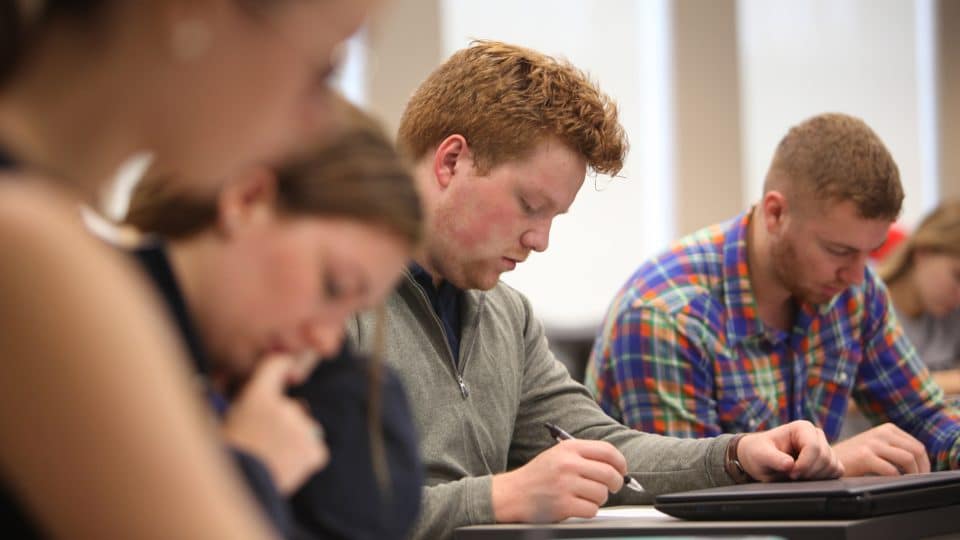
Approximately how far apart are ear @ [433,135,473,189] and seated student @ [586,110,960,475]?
548mm

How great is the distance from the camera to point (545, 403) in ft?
6.54

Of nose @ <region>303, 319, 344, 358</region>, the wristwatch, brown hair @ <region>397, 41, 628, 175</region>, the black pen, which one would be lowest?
the wristwatch

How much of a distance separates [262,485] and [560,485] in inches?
28.6

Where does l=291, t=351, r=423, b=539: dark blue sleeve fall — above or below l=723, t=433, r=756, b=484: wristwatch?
above

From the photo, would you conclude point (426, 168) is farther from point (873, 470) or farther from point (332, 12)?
point (332, 12)

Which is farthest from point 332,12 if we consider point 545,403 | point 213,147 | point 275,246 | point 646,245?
point 646,245

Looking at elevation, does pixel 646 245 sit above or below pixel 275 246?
below

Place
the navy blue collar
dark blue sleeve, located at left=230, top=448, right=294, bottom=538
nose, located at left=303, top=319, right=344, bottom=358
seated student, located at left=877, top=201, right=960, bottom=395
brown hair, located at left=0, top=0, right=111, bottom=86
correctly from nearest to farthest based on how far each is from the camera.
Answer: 1. brown hair, located at left=0, top=0, right=111, bottom=86
2. dark blue sleeve, located at left=230, top=448, right=294, bottom=538
3. nose, located at left=303, top=319, right=344, bottom=358
4. the navy blue collar
5. seated student, located at left=877, top=201, right=960, bottom=395

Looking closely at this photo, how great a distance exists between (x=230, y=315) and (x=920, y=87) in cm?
499

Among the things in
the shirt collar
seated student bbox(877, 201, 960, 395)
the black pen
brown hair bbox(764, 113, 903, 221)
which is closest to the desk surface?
the black pen

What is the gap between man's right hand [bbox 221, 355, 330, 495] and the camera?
0.92 meters

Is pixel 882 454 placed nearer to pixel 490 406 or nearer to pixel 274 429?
pixel 490 406

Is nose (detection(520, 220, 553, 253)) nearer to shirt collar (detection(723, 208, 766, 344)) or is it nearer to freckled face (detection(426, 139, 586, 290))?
freckled face (detection(426, 139, 586, 290))

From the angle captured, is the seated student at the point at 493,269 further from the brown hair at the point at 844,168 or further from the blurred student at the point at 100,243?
the blurred student at the point at 100,243
